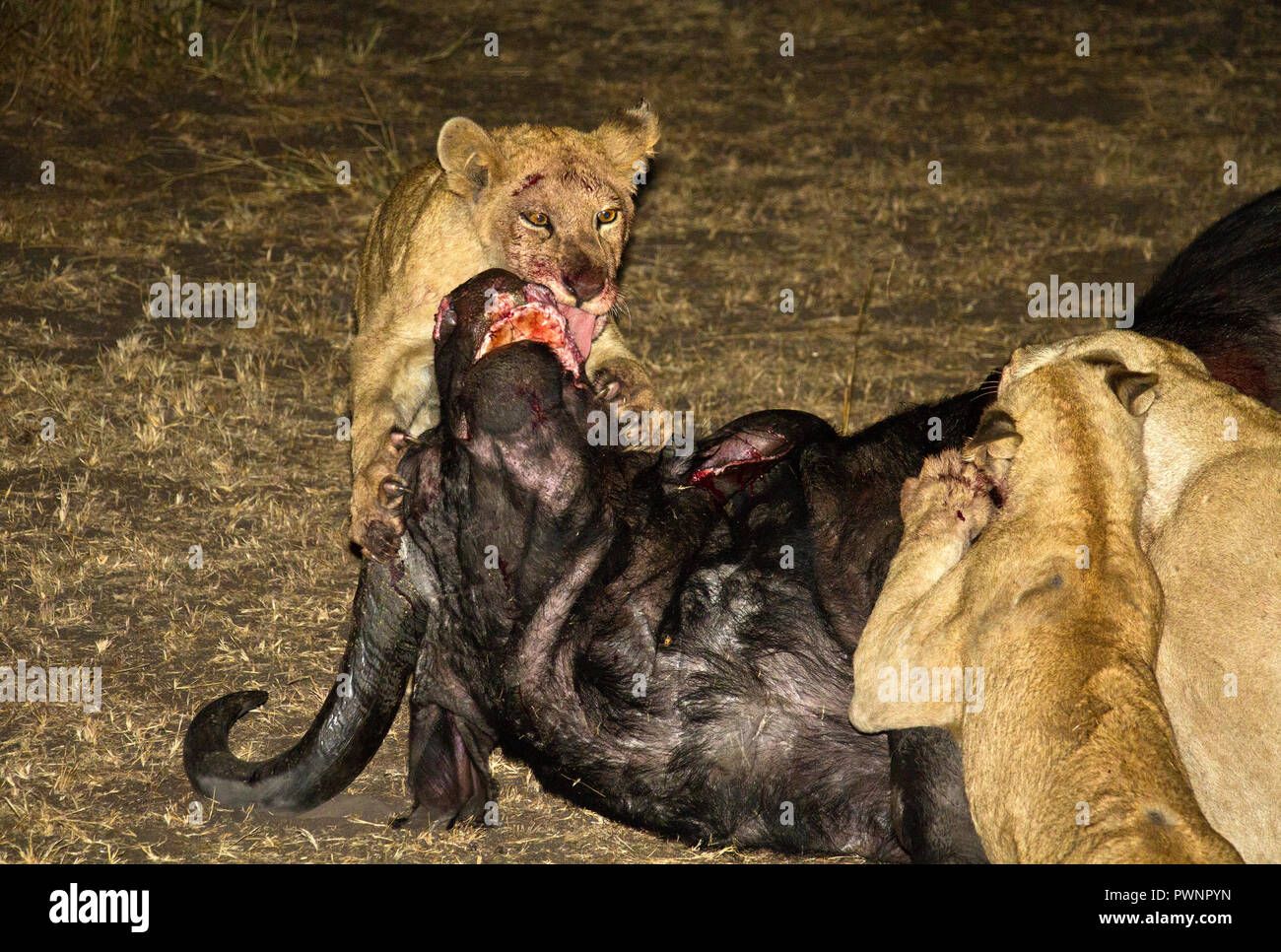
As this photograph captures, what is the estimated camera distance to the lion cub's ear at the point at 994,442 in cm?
291

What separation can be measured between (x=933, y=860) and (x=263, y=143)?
635cm

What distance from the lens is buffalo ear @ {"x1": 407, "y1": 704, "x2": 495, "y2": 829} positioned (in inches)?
138

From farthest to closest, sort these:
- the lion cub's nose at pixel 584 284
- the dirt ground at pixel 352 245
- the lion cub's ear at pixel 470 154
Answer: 1. the lion cub's ear at pixel 470 154
2. the lion cub's nose at pixel 584 284
3. the dirt ground at pixel 352 245

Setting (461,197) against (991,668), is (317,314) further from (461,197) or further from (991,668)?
(991,668)

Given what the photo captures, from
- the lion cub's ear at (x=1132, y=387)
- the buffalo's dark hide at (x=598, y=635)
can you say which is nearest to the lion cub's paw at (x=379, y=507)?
the buffalo's dark hide at (x=598, y=635)

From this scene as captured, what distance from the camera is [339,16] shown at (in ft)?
34.0

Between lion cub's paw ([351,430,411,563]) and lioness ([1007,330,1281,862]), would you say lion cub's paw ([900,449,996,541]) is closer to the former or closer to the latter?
lioness ([1007,330,1281,862])

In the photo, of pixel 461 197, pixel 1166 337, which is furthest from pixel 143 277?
pixel 1166 337

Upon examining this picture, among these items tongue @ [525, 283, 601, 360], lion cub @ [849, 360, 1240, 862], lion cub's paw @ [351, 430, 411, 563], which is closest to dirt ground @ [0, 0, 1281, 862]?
lion cub's paw @ [351, 430, 411, 563]

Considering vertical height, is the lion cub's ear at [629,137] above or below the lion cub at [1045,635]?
above

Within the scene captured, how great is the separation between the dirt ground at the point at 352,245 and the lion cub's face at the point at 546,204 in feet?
3.69

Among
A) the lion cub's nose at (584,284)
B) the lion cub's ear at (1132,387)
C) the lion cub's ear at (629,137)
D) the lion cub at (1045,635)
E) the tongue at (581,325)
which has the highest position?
the lion cub's ear at (629,137)

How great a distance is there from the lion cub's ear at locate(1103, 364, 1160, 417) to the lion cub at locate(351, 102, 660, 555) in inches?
53.8

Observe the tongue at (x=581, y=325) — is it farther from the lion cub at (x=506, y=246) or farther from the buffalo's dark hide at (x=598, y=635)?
the buffalo's dark hide at (x=598, y=635)
